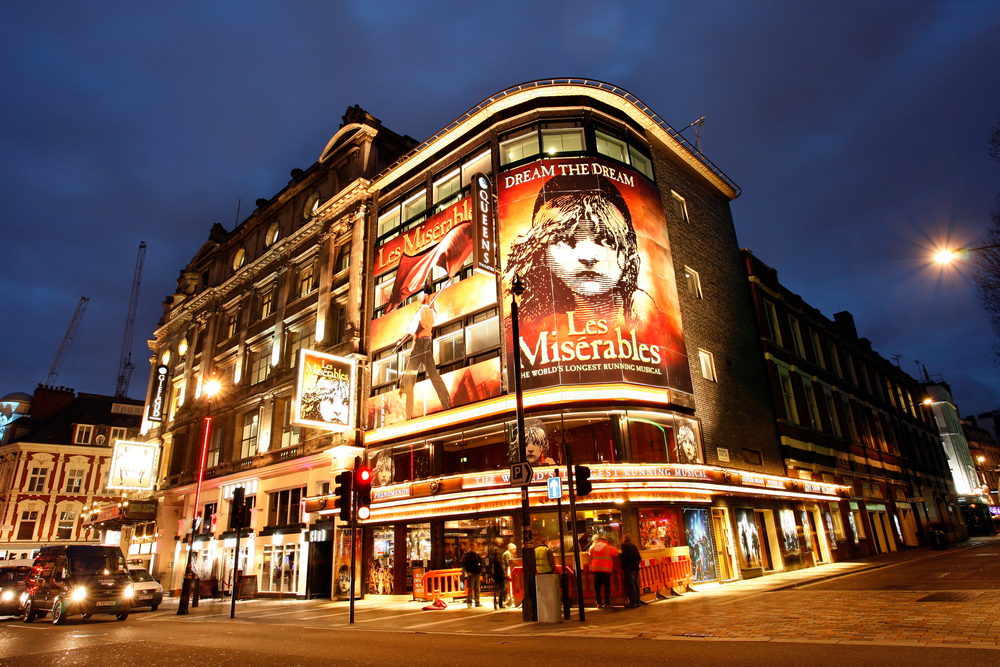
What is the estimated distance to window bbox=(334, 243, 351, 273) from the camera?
30188mm

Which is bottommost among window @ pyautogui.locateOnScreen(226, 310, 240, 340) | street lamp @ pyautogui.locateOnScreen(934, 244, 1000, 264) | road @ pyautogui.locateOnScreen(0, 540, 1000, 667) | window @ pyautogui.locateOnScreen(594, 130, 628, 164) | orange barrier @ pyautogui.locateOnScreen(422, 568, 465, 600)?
road @ pyautogui.locateOnScreen(0, 540, 1000, 667)

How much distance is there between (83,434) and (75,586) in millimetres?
50743

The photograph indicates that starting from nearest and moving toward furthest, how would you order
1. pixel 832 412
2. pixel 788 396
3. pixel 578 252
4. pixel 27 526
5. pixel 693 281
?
pixel 578 252 → pixel 693 281 → pixel 788 396 → pixel 832 412 → pixel 27 526

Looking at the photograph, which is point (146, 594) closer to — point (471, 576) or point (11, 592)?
point (11, 592)

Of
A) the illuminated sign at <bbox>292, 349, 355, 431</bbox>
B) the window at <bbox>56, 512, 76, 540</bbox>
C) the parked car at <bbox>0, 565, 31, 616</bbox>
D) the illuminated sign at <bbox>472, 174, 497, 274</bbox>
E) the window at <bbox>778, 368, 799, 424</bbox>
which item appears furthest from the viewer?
the window at <bbox>56, 512, 76, 540</bbox>

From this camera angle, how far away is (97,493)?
55.6 m

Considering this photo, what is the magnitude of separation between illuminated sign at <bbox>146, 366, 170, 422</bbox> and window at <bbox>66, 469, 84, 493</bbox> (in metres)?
20.2

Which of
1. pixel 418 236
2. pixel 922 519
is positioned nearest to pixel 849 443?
pixel 922 519

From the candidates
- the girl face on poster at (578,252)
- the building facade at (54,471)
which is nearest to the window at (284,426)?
the girl face on poster at (578,252)

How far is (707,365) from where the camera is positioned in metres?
23.9

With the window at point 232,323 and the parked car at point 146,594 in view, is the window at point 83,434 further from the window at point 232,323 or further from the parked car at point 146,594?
the parked car at point 146,594

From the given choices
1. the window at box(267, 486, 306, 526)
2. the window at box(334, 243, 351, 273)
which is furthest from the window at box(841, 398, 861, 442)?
the window at box(267, 486, 306, 526)

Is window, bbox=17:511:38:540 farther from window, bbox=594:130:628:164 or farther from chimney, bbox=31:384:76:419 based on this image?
window, bbox=594:130:628:164

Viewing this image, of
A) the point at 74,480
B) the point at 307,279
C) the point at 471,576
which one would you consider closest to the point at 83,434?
the point at 74,480
